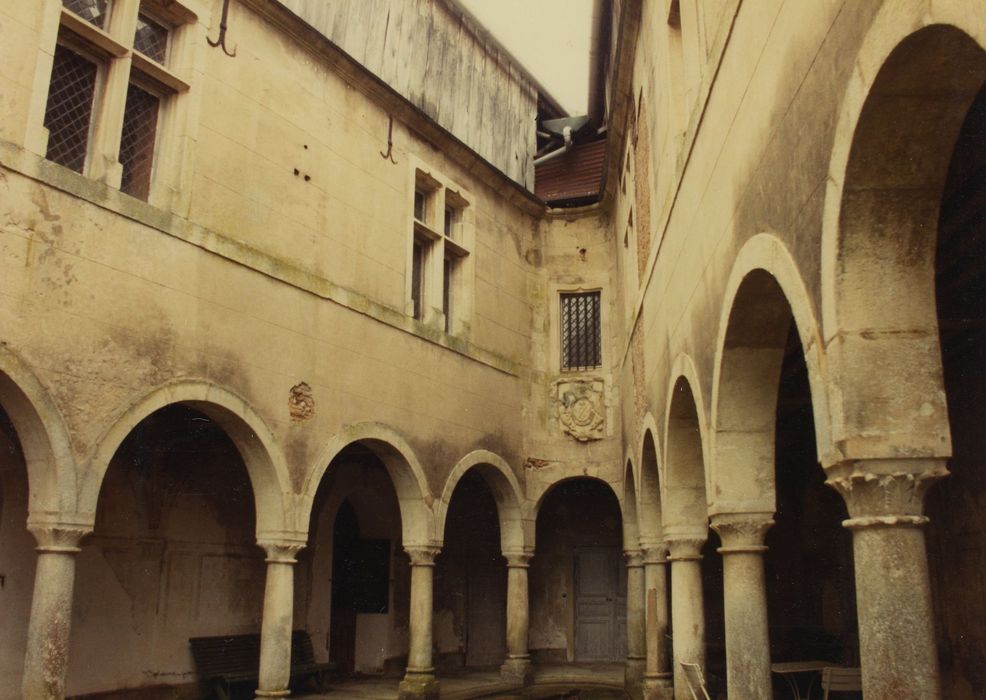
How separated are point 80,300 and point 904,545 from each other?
634 centimetres

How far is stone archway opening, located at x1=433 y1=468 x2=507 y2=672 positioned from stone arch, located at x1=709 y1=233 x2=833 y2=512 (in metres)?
9.92

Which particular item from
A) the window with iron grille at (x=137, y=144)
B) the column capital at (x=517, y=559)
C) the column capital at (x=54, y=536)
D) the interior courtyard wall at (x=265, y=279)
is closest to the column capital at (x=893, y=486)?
the column capital at (x=54, y=536)

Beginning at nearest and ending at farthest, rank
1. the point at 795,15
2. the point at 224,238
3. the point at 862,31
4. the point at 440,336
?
the point at 862,31, the point at 795,15, the point at 224,238, the point at 440,336

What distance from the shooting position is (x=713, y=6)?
237 inches

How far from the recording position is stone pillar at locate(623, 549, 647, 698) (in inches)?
494

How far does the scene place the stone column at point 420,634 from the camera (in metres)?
11.0

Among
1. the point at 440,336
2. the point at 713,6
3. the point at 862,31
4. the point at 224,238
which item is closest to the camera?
the point at 862,31

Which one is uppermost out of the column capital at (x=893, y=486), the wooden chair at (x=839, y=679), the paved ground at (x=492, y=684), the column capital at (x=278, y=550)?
the column capital at (x=893, y=486)

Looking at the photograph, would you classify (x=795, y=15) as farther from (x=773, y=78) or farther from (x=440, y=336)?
(x=440, y=336)

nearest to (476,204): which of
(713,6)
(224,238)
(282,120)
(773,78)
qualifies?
(282,120)

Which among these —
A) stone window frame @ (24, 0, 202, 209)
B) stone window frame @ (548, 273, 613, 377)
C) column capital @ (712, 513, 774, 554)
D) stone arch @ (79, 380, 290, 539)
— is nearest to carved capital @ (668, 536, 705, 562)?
column capital @ (712, 513, 774, 554)

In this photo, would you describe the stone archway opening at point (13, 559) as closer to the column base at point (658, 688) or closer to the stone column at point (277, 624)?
the stone column at point (277, 624)

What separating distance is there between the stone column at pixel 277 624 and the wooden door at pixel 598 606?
8.13 metres

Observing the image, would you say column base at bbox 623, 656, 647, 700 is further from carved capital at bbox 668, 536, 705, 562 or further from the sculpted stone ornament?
carved capital at bbox 668, 536, 705, 562
